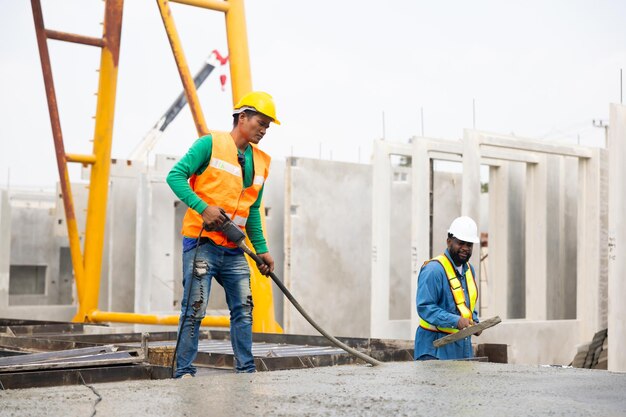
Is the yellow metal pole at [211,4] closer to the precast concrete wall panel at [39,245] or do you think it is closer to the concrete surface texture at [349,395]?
the concrete surface texture at [349,395]

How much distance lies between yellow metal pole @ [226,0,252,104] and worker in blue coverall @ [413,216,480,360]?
483 centimetres

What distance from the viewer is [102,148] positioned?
1304 centimetres

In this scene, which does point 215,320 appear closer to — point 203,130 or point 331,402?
point 203,130

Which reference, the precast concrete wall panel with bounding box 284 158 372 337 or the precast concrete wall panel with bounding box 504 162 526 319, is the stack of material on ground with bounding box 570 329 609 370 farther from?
the precast concrete wall panel with bounding box 284 158 372 337

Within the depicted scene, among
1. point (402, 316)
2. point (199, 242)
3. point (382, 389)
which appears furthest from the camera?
point (402, 316)

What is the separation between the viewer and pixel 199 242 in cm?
558

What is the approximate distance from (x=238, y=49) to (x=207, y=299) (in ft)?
19.9

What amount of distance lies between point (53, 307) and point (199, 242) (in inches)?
537

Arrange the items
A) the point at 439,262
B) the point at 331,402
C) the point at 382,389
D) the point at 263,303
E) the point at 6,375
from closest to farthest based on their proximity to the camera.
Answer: the point at 331,402, the point at 382,389, the point at 6,375, the point at 439,262, the point at 263,303

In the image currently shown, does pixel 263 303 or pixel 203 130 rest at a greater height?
pixel 203 130

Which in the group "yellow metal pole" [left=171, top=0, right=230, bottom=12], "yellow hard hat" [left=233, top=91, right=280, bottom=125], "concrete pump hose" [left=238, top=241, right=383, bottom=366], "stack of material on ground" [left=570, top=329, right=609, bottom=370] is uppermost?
"yellow metal pole" [left=171, top=0, right=230, bottom=12]

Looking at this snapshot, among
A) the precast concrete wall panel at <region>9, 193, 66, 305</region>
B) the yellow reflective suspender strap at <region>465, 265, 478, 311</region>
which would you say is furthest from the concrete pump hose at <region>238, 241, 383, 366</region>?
the precast concrete wall panel at <region>9, 193, 66, 305</region>

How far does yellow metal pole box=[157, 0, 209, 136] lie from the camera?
38.4 feet

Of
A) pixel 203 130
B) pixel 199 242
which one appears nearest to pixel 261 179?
pixel 199 242
